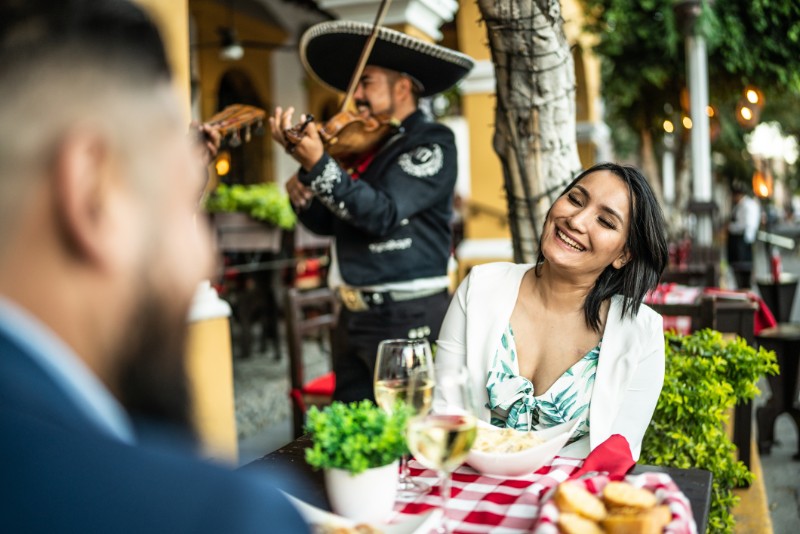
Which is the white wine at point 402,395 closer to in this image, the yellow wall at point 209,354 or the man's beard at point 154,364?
the man's beard at point 154,364

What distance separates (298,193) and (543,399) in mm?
1402

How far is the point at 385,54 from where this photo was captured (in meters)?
3.12

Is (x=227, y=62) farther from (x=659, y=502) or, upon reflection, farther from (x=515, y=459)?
(x=659, y=502)

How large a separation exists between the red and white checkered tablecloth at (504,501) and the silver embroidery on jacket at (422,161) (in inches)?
61.0

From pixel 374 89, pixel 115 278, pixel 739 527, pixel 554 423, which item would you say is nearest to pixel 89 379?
pixel 115 278

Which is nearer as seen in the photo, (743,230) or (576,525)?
(576,525)

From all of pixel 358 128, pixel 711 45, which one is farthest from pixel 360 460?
pixel 711 45

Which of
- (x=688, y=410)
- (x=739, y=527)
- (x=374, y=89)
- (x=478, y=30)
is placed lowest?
(x=739, y=527)

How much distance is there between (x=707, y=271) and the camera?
5.50 meters

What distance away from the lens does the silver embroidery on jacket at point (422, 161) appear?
2938 millimetres

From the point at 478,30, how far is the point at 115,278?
24.3 feet

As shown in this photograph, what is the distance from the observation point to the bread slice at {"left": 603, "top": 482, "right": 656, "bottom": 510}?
118 centimetres

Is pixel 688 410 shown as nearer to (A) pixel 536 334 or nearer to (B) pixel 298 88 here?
(A) pixel 536 334

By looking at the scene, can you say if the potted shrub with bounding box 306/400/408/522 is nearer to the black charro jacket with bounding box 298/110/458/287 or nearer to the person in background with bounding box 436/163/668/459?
the person in background with bounding box 436/163/668/459
